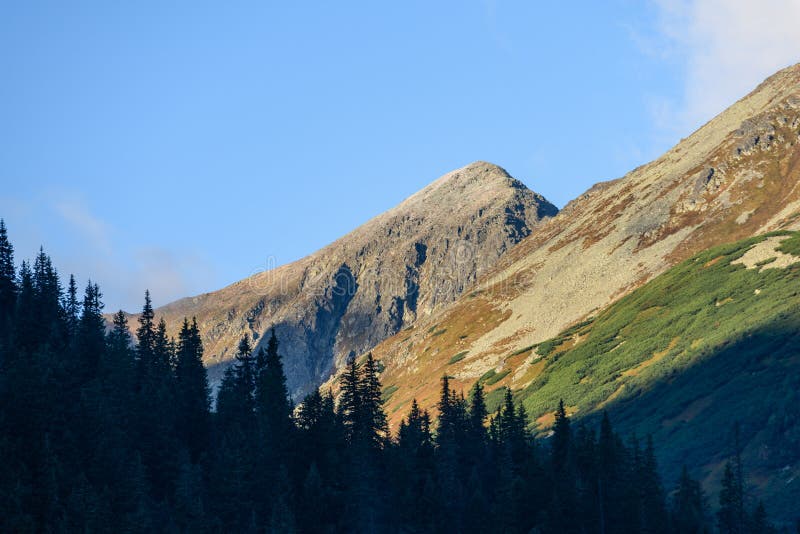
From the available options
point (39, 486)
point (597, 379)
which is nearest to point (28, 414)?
point (39, 486)

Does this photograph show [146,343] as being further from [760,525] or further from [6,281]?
[760,525]

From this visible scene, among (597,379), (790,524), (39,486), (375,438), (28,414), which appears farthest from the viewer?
(597,379)

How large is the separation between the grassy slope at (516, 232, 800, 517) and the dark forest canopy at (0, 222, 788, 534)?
22615 millimetres

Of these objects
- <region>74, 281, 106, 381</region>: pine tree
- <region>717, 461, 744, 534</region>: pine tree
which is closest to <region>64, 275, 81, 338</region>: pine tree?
<region>74, 281, 106, 381</region>: pine tree

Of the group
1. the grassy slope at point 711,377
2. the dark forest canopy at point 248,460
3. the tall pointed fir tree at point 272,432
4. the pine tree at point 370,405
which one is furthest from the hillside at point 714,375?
the tall pointed fir tree at point 272,432

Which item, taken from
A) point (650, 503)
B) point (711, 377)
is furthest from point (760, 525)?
point (711, 377)

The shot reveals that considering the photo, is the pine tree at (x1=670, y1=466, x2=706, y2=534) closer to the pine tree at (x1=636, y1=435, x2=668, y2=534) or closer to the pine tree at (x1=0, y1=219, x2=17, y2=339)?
the pine tree at (x1=636, y1=435, x2=668, y2=534)

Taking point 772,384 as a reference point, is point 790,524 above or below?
below

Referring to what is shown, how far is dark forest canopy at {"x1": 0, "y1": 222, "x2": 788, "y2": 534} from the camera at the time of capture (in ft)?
271

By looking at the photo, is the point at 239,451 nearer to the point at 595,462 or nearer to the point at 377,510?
the point at 377,510

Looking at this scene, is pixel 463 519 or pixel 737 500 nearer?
pixel 463 519

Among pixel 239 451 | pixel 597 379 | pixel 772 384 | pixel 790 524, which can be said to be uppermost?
pixel 597 379

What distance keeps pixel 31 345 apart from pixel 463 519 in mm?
47389

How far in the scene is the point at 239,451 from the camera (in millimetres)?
90812
